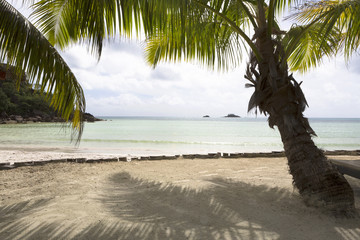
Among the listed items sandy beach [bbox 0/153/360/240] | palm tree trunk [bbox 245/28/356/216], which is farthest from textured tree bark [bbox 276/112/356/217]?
sandy beach [bbox 0/153/360/240]

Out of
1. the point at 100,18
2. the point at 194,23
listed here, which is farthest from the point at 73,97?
the point at 194,23

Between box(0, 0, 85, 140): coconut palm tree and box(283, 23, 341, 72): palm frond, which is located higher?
box(283, 23, 341, 72): palm frond

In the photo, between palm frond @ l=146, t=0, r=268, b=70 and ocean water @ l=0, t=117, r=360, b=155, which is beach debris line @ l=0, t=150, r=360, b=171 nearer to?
ocean water @ l=0, t=117, r=360, b=155

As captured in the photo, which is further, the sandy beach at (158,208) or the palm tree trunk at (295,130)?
the palm tree trunk at (295,130)

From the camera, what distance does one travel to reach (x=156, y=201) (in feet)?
10.9

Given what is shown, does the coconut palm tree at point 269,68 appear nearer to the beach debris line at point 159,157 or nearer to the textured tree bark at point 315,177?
the textured tree bark at point 315,177

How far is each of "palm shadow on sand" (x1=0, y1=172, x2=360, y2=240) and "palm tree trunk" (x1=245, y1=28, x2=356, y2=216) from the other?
0.24 m

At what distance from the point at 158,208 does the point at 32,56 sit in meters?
2.53

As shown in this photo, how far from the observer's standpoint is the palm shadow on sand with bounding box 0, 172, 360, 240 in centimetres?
246

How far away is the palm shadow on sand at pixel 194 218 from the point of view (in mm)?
2461

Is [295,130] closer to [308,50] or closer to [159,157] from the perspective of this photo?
[308,50]

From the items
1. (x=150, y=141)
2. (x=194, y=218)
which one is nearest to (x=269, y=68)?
(x=194, y=218)

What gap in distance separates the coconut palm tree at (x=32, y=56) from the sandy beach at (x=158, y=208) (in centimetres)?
137

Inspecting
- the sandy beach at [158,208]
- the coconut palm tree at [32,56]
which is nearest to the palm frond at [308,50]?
the sandy beach at [158,208]
